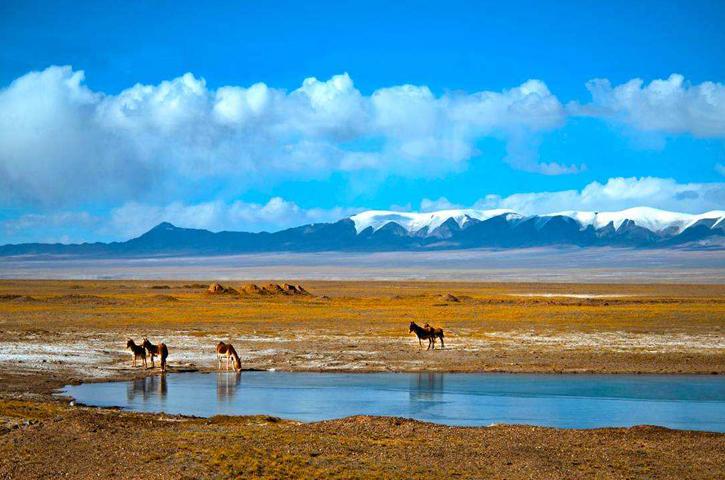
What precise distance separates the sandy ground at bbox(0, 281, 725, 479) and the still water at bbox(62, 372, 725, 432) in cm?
168

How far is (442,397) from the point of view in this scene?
78.1 feet

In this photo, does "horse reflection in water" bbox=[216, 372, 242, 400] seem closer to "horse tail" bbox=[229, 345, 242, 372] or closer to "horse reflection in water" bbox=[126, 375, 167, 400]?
"horse tail" bbox=[229, 345, 242, 372]

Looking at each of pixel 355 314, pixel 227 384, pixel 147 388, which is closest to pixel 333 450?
pixel 227 384

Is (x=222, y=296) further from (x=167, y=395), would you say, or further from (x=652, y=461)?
(x=652, y=461)

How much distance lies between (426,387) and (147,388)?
26.1ft

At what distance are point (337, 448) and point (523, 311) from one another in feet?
136

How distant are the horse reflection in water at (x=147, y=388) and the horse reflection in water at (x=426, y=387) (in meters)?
6.84

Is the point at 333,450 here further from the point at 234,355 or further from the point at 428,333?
the point at 428,333

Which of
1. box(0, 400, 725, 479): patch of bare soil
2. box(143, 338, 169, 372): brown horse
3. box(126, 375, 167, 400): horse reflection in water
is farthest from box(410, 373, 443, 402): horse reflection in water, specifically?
box(143, 338, 169, 372): brown horse

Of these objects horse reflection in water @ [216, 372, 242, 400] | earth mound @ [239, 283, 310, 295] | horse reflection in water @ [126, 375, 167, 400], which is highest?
earth mound @ [239, 283, 310, 295]

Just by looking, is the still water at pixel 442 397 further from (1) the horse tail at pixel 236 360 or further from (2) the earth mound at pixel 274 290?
A: (2) the earth mound at pixel 274 290

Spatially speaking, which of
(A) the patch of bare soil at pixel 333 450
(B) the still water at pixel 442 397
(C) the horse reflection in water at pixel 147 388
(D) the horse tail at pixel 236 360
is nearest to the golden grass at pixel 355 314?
(D) the horse tail at pixel 236 360

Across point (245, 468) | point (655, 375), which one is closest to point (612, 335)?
point (655, 375)

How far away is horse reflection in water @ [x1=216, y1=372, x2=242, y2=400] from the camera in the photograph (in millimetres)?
23688
